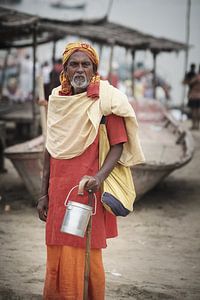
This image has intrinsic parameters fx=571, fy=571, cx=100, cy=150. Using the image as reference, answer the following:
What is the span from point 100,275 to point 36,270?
1553mm

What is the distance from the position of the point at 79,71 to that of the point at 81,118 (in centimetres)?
28

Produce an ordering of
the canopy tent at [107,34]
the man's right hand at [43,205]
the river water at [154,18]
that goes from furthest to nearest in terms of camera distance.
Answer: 1. the river water at [154,18]
2. the canopy tent at [107,34]
3. the man's right hand at [43,205]

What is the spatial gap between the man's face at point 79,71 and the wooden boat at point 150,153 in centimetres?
362

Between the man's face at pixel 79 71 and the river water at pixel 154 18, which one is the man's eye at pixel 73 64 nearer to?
the man's face at pixel 79 71

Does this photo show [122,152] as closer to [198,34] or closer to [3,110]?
[3,110]

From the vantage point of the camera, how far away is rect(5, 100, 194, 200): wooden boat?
691cm

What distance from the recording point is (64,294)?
10.6 feet

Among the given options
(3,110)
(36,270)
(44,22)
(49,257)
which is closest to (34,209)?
(36,270)

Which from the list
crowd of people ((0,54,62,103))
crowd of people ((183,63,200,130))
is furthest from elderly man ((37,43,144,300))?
crowd of people ((0,54,62,103))

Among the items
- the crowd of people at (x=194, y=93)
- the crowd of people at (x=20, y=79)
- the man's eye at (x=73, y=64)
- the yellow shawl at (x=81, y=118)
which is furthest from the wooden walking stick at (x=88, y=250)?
the crowd of people at (x=20, y=79)

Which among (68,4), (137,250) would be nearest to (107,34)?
(137,250)

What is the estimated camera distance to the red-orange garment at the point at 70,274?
3182mm

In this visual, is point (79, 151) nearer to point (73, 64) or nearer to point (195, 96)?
point (73, 64)

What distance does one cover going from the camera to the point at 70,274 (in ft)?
10.4
